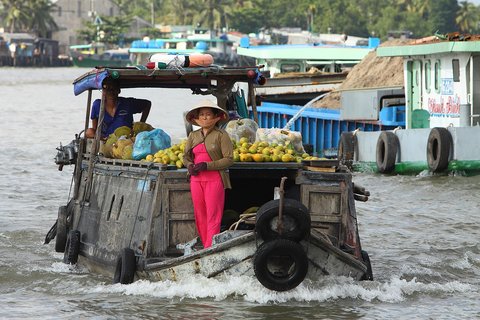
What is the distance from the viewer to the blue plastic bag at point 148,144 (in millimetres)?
11281

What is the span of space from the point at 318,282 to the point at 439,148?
37.1 ft

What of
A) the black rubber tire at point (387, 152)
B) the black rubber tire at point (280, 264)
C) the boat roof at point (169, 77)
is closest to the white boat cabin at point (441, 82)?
the black rubber tire at point (387, 152)

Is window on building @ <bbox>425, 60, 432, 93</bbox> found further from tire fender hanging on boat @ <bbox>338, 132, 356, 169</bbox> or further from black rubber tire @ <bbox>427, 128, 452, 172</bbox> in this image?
black rubber tire @ <bbox>427, 128, 452, 172</bbox>

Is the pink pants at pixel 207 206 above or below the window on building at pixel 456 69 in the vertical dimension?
below

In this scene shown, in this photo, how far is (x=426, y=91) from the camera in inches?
938

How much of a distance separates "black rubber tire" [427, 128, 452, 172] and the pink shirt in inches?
451

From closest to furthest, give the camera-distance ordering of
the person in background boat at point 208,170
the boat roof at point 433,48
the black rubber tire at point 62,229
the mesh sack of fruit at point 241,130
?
the person in background boat at point 208,170 → the mesh sack of fruit at point 241,130 → the black rubber tire at point 62,229 → the boat roof at point 433,48

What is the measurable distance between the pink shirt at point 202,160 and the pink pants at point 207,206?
27 mm

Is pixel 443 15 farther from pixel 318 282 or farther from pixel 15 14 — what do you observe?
pixel 318 282

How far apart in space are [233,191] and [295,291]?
6.65 feet

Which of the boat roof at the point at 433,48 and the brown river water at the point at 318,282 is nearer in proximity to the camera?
the brown river water at the point at 318,282

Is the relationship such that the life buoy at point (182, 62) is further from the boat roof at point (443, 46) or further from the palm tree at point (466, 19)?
the palm tree at point (466, 19)

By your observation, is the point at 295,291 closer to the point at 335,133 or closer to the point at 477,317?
the point at 477,317

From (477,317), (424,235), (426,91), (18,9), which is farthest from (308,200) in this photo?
(18,9)
